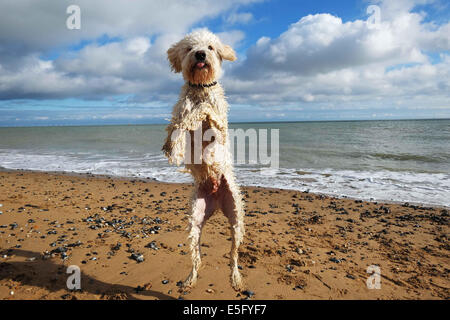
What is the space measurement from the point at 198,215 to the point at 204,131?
1.37 m

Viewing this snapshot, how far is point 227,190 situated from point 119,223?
442cm

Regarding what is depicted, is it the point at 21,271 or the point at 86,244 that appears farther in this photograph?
the point at 86,244

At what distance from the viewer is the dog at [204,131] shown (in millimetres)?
3578

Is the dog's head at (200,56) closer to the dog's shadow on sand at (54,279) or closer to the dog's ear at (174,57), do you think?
the dog's ear at (174,57)

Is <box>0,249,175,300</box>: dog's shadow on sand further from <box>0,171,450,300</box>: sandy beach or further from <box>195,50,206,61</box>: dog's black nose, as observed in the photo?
<box>195,50,206,61</box>: dog's black nose

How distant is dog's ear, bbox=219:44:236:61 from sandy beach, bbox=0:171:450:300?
396 centimetres

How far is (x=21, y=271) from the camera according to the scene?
4879 millimetres

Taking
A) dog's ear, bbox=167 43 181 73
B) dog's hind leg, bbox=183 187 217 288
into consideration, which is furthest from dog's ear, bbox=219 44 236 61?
dog's hind leg, bbox=183 187 217 288

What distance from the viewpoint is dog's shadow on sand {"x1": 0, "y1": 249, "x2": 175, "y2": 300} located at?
4.47 metres

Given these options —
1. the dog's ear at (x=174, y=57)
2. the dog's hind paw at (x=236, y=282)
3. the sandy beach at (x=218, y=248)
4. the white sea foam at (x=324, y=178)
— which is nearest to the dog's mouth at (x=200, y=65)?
the dog's ear at (x=174, y=57)

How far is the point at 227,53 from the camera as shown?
4.04 metres
